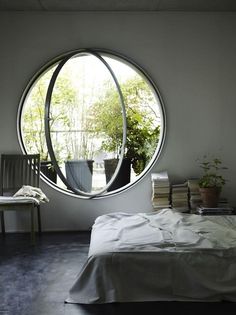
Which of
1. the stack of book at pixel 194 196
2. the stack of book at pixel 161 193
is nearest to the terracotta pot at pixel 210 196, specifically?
the stack of book at pixel 194 196

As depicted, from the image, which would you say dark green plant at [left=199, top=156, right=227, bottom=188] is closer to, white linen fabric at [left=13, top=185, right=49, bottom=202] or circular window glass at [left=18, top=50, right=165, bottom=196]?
circular window glass at [left=18, top=50, right=165, bottom=196]

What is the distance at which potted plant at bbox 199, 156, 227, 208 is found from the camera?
3688mm

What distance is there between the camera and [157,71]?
13.5 feet

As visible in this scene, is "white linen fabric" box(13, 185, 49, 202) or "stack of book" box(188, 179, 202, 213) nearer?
"white linen fabric" box(13, 185, 49, 202)

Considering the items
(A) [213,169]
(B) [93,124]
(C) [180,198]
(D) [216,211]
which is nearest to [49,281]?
(C) [180,198]

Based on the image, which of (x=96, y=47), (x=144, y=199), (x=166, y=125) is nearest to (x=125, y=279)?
(x=144, y=199)

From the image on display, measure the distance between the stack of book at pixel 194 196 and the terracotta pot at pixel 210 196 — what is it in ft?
0.50

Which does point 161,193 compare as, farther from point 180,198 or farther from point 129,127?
point 129,127

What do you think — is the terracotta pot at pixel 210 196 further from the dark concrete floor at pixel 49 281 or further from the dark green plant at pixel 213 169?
the dark concrete floor at pixel 49 281

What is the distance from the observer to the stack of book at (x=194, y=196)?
12.6 ft

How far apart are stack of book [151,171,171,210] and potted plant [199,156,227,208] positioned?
0.39m

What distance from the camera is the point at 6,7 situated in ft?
12.8

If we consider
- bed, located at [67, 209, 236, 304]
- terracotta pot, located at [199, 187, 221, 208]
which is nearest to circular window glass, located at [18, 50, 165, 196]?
→ terracotta pot, located at [199, 187, 221, 208]

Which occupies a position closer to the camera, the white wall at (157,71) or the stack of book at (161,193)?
the stack of book at (161,193)
